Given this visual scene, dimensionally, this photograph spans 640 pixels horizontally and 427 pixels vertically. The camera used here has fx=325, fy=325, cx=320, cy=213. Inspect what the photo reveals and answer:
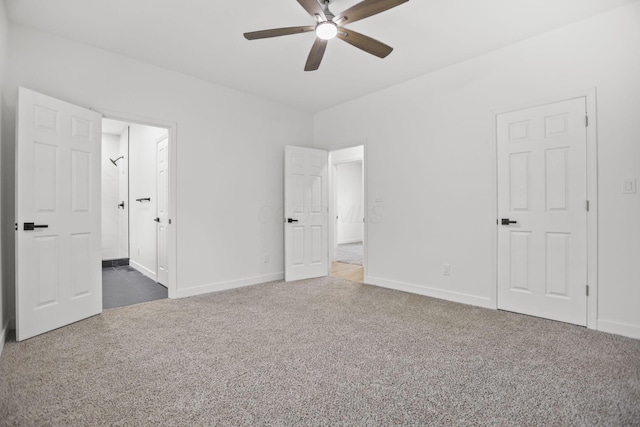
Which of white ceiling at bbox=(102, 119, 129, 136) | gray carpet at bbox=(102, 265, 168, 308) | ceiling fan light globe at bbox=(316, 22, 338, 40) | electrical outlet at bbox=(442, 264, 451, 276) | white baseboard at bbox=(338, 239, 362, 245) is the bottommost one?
gray carpet at bbox=(102, 265, 168, 308)

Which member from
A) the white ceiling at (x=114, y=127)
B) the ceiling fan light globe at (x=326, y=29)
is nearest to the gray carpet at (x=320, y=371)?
the ceiling fan light globe at (x=326, y=29)

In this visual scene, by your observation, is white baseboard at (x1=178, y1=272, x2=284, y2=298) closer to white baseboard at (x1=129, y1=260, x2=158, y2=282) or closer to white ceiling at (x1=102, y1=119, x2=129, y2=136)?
white baseboard at (x1=129, y1=260, x2=158, y2=282)

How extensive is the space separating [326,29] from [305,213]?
115 inches

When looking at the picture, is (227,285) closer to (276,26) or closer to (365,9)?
(276,26)

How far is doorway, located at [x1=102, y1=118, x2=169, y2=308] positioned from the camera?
446cm

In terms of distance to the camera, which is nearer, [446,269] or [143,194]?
[446,269]

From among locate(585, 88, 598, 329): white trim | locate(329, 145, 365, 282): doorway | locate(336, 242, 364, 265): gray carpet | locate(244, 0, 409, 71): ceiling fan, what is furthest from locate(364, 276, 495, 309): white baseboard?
locate(329, 145, 365, 282): doorway

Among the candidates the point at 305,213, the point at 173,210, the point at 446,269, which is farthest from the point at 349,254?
the point at 173,210

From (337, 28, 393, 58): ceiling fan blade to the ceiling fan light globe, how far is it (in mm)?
97

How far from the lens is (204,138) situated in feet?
13.4

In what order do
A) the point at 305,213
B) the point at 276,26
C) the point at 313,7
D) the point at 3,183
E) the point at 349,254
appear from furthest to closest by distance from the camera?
the point at 349,254 → the point at 305,213 → the point at 276,26 → the point at 3,183 → the point at 313,7

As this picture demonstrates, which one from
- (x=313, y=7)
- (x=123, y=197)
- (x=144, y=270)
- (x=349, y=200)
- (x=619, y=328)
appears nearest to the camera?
(x=313, y=7)

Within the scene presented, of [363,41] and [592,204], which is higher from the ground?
[363,41]

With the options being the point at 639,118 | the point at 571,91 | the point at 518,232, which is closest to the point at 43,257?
the point at 518,232
